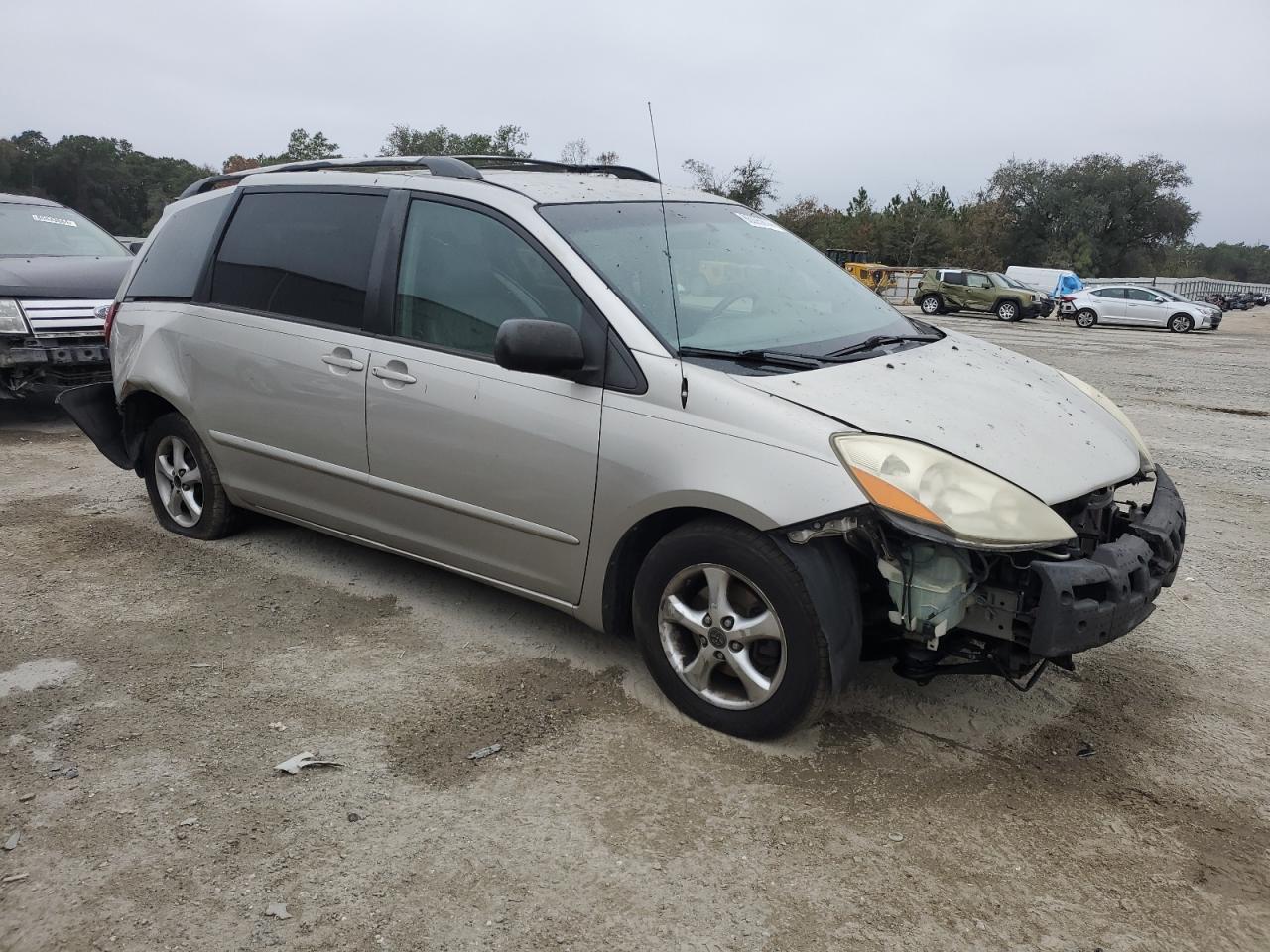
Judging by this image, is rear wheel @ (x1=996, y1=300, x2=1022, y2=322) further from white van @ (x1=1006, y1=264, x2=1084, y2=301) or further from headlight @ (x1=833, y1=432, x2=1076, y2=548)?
headlight @ (x1=833, y1=432, x2=1076, y2=548)

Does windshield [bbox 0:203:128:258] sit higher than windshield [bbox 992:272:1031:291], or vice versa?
windshield [bbox 0:203:128:258]

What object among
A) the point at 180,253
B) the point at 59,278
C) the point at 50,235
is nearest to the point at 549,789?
the point at 180,253

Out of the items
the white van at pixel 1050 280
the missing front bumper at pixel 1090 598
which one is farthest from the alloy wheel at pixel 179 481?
the white van at pixel 1050 280

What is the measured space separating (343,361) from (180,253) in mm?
1569

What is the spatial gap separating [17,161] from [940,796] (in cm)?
6396

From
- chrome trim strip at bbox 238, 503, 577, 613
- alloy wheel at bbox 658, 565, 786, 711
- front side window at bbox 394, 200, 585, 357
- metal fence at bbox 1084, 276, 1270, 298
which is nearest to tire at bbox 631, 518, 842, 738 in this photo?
alloy wheel at bbox 658, 565, 786, 711

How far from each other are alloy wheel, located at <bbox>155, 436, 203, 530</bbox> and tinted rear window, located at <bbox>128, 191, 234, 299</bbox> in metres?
0.76

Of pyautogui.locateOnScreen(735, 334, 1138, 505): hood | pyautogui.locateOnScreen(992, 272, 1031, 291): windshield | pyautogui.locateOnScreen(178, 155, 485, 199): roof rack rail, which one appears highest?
pyautogui.locateOnScreen(178, 155, 485, 199): roof rack rail

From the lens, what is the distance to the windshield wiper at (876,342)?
145 inches

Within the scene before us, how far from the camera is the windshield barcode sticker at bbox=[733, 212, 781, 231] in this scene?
179 inches

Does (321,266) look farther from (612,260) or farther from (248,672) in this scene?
(248,672)

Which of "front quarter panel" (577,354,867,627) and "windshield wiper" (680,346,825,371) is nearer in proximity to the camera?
"front quarter panel" (577,354,867,627)

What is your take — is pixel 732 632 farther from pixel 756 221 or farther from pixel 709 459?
pixel 756 221

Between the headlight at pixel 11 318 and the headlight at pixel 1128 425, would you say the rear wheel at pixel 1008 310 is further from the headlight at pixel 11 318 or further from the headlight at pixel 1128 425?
the headlight at pixel 1128 425
